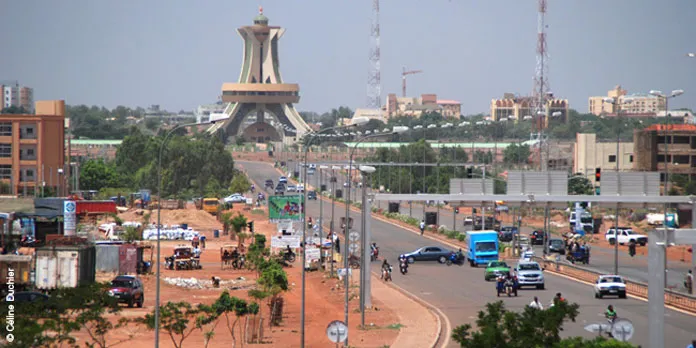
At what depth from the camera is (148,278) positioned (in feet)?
136

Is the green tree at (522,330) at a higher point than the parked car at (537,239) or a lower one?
higher

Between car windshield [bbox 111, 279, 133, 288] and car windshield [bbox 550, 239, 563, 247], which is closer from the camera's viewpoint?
car windshield [bbox 111, 279, 133, 288]

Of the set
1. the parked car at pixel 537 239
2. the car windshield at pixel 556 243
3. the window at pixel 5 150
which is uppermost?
the window at pixel 5 150

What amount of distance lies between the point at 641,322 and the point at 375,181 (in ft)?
237

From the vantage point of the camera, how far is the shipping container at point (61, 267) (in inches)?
1282

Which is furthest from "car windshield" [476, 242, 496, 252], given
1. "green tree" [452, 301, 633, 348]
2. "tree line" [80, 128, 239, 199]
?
"tree line" [80, 128, 239, 199]

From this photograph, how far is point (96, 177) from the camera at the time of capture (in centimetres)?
8812

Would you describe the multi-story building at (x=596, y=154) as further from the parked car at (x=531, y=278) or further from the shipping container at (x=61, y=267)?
the shipping container at (x=61, y=267)

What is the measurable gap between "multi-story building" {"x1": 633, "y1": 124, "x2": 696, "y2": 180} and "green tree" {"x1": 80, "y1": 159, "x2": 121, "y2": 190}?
45.7m

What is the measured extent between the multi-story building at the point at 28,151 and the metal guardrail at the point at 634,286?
39.8 m

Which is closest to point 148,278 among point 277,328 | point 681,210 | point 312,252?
point 312,252

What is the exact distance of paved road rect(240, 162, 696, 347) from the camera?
86.9 ft

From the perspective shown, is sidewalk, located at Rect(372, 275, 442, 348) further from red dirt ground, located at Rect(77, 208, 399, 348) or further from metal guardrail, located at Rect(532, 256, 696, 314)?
metal guardrail, located at Rect(532, 256, 696, 314)

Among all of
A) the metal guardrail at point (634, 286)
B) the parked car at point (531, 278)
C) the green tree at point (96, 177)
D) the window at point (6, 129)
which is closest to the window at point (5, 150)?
the window at point (6, 129)
